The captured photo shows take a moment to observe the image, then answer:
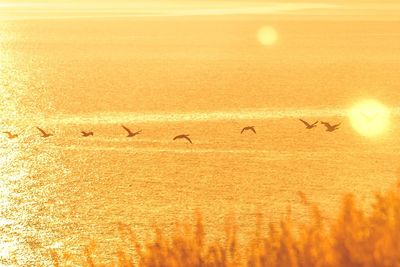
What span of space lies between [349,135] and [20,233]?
505cm

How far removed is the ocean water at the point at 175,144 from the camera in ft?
23.4

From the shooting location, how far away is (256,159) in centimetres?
924

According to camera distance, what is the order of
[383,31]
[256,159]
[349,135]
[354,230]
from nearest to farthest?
[354,230]
[256,159]
[349,135]
[383,31]

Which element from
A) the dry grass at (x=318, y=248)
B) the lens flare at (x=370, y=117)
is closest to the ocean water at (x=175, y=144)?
the lens flare at (x=370, y=117)

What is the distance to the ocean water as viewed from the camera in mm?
7133

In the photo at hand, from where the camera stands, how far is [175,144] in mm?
10133

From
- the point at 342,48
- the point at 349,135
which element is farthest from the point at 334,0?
the point at 349,135

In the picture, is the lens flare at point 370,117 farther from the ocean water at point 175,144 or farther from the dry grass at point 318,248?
the dry grass at point 318,248

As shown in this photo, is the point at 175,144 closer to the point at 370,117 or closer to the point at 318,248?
the point at 370,117

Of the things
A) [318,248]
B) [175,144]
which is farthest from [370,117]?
[318,248]

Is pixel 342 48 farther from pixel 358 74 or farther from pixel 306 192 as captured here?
pixel 306 192

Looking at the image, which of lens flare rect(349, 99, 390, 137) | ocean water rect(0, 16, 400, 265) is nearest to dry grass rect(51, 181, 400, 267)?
ocean water rect(0, 16, 400, 265)

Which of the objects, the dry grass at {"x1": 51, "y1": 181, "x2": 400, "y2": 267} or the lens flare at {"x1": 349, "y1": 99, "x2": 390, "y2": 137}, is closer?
the dry grass at {"x1": 51, "y1": 181, "x2": 400, "y2": 267}

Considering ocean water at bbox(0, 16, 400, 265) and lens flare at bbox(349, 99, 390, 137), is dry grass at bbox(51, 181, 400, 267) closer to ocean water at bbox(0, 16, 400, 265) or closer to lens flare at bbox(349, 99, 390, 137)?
ocean water at bbox(0, 16, 400, 265)
